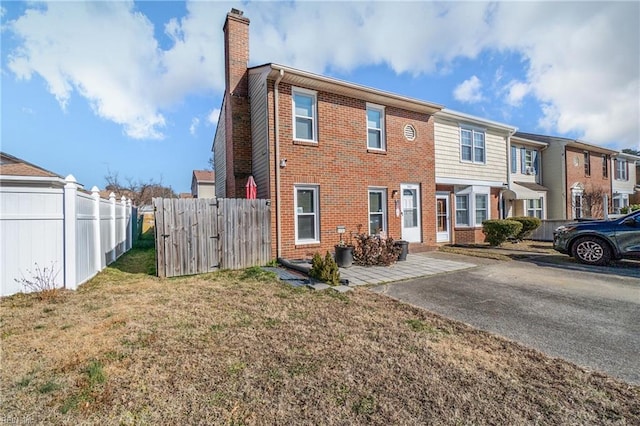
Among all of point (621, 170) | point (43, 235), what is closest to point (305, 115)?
point (43, 235)

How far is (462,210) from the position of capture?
1420 cm

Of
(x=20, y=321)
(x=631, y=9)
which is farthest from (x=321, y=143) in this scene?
(x=631, y=9)

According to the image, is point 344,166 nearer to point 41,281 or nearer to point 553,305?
point 553,305

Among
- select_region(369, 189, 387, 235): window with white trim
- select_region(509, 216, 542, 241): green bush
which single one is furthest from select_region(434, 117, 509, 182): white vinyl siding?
select_region(369, 189, 387, 235): window with white trim

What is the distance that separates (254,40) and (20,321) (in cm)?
1039

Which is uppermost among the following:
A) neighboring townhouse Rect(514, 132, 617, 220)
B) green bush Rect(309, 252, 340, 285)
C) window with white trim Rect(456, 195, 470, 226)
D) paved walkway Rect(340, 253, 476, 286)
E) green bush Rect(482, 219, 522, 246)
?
neighboring townhouse Rect(514, 132, 617, 220)

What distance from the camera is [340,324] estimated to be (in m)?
4.30

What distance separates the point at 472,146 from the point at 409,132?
474 cm

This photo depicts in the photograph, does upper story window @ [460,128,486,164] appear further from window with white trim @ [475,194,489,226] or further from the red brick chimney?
the red brick chimney

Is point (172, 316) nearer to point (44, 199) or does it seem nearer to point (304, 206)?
point (44, 199)

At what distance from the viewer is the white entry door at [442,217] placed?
1353 cm

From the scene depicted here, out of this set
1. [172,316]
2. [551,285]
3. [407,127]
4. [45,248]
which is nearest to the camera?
[172,316]

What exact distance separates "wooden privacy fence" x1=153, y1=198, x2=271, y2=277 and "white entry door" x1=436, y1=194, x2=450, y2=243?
327 inches

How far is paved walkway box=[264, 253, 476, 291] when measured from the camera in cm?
683
